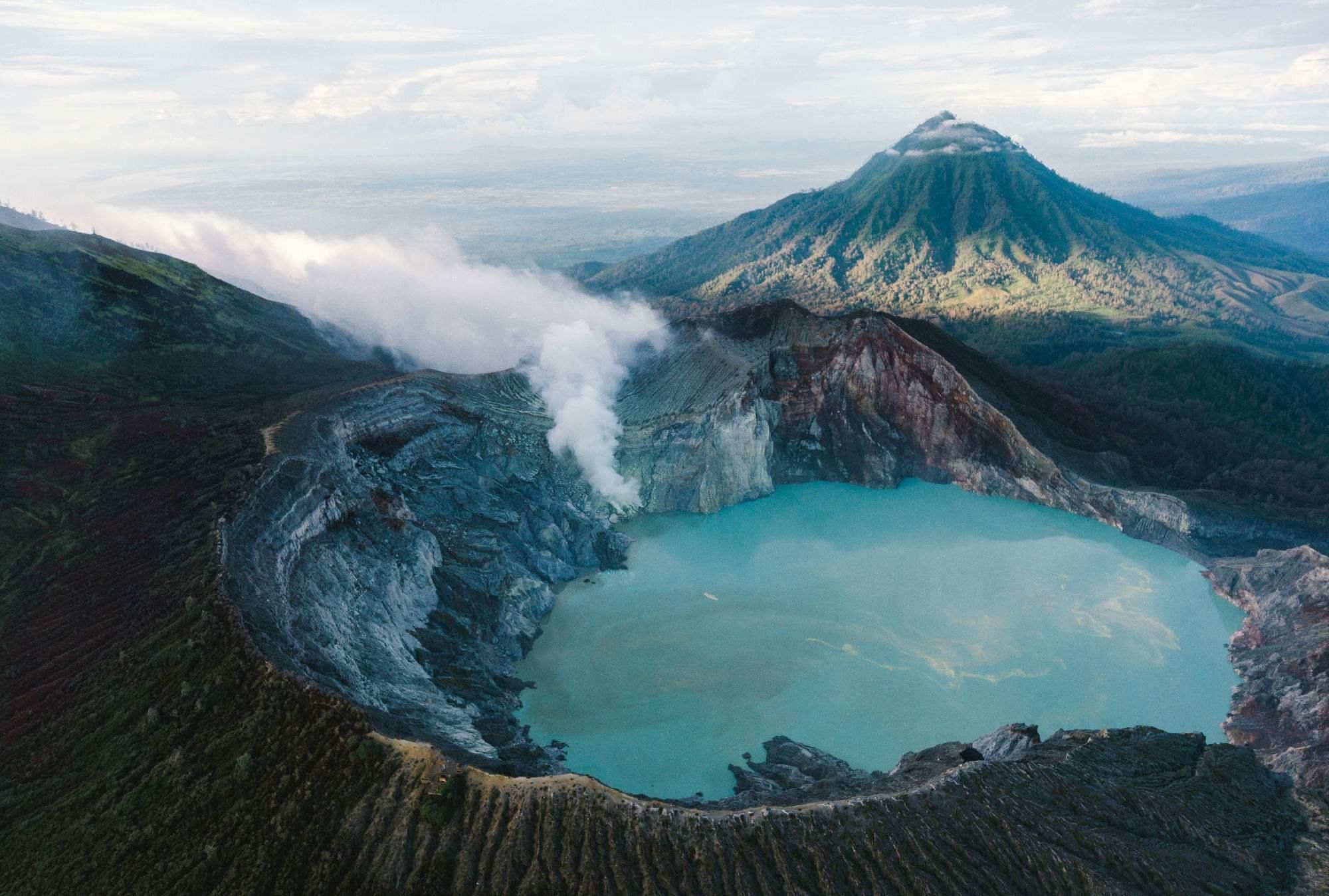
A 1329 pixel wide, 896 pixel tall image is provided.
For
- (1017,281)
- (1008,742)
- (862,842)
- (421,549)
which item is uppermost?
(1017,281)

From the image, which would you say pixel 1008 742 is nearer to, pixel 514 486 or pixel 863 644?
pixel 863 644

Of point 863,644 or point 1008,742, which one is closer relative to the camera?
point 1008,742

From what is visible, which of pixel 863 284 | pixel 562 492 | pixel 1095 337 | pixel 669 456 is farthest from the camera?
pixel 863 284

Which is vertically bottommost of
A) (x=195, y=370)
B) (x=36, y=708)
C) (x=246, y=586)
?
(x=36, y=708)

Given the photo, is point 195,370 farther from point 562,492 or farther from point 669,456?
point 669,456

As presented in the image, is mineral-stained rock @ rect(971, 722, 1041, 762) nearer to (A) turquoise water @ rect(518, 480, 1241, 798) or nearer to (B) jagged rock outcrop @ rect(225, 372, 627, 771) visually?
(A) turquoise water @ rect(518, 480, 1241, 798)

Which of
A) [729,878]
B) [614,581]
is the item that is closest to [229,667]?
[729,878]

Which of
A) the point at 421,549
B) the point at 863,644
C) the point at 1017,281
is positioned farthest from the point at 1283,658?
the point at 1017,281

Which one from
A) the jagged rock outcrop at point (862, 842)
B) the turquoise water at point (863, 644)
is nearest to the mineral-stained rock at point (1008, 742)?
the jagged rock outcrop at point (862, 842)
